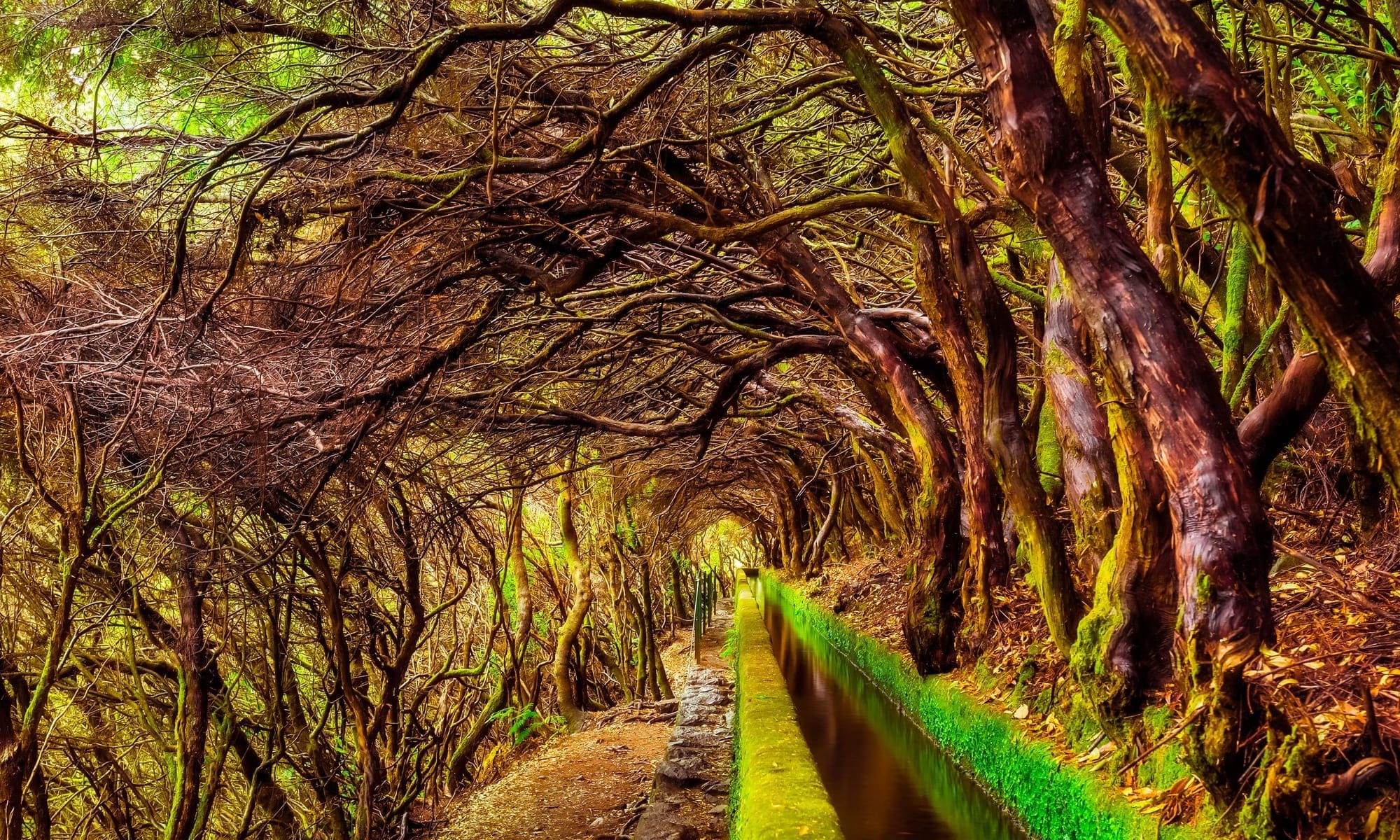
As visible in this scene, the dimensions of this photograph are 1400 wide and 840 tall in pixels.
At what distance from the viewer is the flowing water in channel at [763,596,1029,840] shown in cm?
659

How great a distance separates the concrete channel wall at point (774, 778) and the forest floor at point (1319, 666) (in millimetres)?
1537

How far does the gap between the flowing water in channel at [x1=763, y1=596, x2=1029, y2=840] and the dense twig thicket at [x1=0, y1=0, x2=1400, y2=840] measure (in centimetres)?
105

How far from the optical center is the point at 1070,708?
20.9 ft

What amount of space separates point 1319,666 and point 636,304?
19.1 feet

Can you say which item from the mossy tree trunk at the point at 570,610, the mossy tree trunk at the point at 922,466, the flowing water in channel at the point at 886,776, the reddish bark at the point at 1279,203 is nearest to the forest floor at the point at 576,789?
the mossy tree trunk at the point at 570,610

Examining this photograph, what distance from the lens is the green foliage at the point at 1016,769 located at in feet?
15.6

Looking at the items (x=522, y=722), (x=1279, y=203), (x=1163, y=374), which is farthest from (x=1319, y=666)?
(x=522, y=722)

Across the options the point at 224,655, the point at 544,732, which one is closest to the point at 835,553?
the point at 544,732

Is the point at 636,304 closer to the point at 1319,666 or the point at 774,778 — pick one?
the point at 774,778

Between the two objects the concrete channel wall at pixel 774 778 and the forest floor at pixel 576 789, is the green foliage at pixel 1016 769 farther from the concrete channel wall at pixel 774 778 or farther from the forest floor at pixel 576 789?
the forest floor at pixel 576 789

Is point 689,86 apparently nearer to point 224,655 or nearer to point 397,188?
point 397,188

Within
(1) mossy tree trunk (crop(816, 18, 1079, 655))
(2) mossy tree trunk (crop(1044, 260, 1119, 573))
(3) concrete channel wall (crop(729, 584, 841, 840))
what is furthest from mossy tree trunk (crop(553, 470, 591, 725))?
(2) mossy tree trunk (crop(1044, 260, 1119, 573))

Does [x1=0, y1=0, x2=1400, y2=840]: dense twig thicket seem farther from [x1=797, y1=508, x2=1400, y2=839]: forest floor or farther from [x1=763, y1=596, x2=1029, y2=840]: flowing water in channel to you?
[x1=763, y1=596, x2=1029, y2=840]: flowing water in channel

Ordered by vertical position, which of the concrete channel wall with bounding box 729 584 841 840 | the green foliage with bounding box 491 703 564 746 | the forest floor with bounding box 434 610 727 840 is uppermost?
the concrete channel wall with bounding box 729 584 841 840
